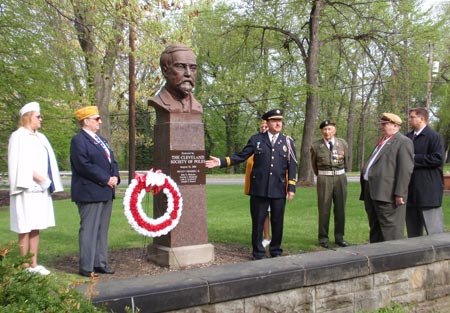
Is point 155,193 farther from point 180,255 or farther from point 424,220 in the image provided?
point 424,220

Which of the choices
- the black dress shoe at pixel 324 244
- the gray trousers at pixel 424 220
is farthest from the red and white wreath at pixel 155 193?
the gray trousers at pixel 424 220

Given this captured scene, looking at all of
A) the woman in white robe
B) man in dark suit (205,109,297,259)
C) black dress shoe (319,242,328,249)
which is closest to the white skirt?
the woman in white robe

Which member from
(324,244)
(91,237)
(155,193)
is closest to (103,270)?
(91,237)

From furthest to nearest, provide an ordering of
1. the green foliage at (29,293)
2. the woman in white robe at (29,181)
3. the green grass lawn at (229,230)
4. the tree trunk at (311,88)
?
the tree trunk at (311,88) → the green grass lawn at (229,230) → the woman in white robe at (29,181) → the green foliage at (29,293)

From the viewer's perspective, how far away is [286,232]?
872 centimetres

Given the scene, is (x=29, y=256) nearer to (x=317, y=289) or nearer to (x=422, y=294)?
(x=317, y=289)

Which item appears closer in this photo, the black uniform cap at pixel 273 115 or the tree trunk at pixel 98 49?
the black uniform cap at pixel 273 115

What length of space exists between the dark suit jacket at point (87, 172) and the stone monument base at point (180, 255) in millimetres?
975

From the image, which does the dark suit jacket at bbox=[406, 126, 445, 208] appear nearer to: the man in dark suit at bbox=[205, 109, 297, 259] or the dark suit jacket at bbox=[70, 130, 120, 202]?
the man in dark suit at bbox=[205, 109, 297, 259]

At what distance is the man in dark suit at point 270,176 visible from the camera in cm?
657

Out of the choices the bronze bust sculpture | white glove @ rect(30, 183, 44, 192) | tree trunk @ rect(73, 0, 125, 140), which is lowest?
white glove @ rect(30, 183, 44, 192)

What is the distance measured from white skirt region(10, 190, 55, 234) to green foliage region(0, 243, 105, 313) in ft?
8.62

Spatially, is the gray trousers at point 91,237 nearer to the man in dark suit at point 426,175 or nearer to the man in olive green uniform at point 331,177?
the man in olive green uniform at point 331,177

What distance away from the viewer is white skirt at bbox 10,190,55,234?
5.20m
